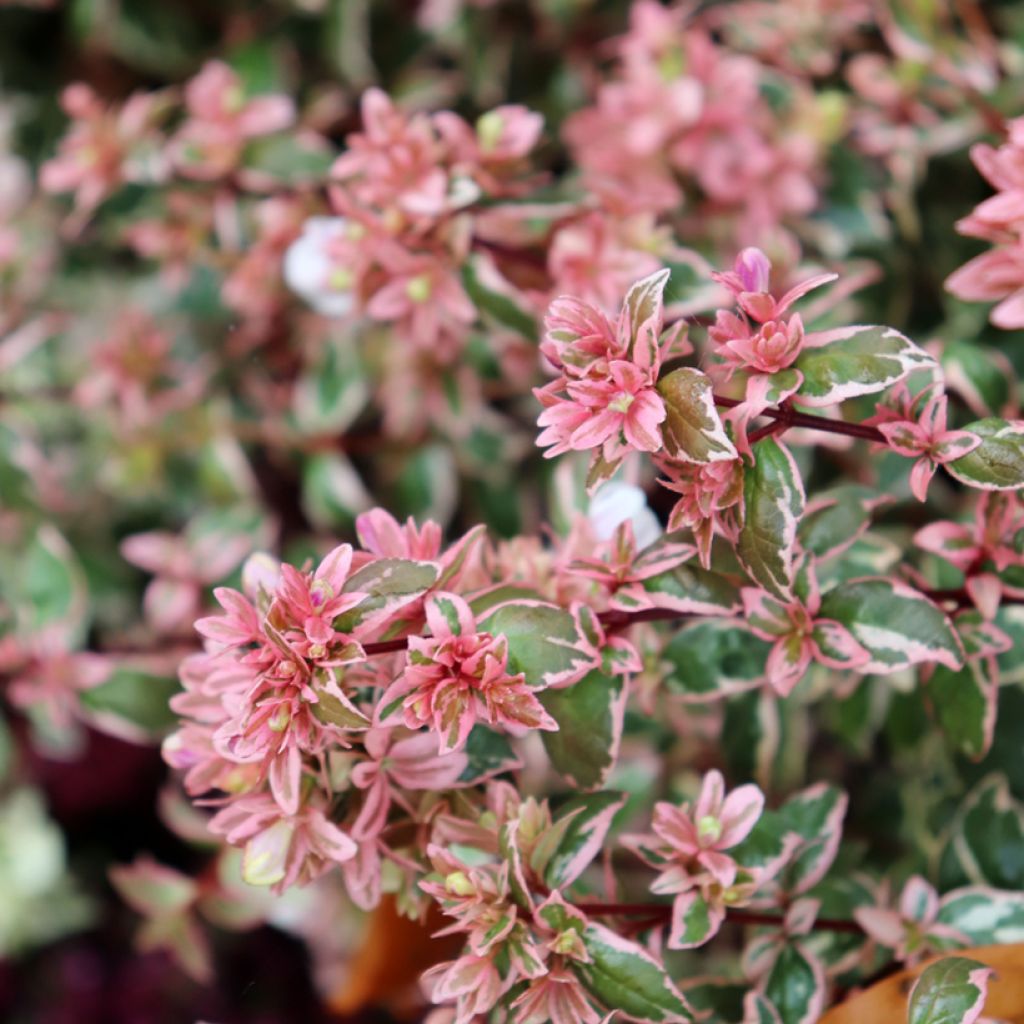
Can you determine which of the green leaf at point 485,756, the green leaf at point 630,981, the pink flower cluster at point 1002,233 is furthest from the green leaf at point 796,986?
the pink flower cluster at point 1002,233

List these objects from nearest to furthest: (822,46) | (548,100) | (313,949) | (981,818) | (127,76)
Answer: (981,818)
(313,949)
(822,46)
(548,100)
(127,76)

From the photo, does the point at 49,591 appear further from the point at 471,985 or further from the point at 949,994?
the point at 949,994

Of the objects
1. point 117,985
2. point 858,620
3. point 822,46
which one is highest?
point 822,46

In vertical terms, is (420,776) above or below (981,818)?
above

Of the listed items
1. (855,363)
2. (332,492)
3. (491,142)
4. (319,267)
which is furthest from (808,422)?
(332,492)

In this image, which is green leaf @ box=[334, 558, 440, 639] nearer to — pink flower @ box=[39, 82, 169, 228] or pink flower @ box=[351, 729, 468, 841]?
pink flower @ box=[351, 729, 468, 841]

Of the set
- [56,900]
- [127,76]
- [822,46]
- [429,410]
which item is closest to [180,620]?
[429,410]

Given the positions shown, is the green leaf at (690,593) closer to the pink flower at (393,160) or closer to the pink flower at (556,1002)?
the pink flower at (556,1002)

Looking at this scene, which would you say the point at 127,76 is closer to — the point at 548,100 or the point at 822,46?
the point at 548,100
